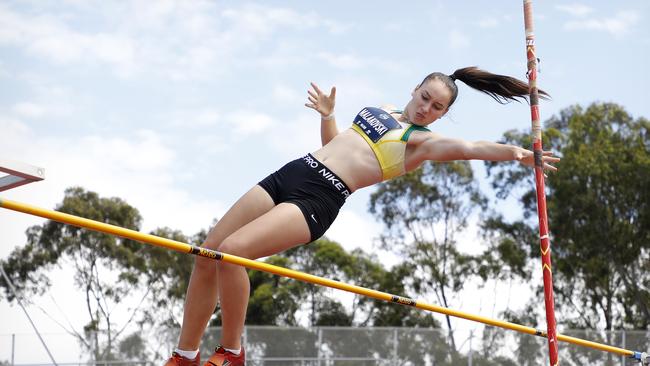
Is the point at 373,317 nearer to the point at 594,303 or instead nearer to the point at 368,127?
the point at 594,303

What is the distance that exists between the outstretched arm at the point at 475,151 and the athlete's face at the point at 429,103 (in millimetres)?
205

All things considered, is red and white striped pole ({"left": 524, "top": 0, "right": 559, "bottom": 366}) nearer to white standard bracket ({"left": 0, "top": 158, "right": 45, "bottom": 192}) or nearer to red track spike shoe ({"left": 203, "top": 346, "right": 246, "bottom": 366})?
red track spike shoe ({"left": 203, "top": 346, "right": 246, "bottom": 366})

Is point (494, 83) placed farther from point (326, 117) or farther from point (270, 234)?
point (270, 234)

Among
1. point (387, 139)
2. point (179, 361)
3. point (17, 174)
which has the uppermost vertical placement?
point (387, 139)

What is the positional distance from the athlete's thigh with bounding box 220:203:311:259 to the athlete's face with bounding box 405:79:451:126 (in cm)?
84

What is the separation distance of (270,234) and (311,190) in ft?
1.25

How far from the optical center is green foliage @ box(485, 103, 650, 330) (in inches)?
1067

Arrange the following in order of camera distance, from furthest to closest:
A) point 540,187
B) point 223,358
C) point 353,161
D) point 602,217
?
point 602,217 → point 353,161 → point 540,187 → point 223,358

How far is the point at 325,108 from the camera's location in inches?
201

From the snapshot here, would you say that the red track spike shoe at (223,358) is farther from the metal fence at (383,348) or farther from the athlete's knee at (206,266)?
the metal fence at (383,348)

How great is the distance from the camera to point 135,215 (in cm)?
3086

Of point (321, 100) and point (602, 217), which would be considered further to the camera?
point (602, 217)

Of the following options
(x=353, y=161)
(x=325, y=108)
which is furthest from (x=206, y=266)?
(x=325, y=108)

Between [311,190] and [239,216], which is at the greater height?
[311,190]
